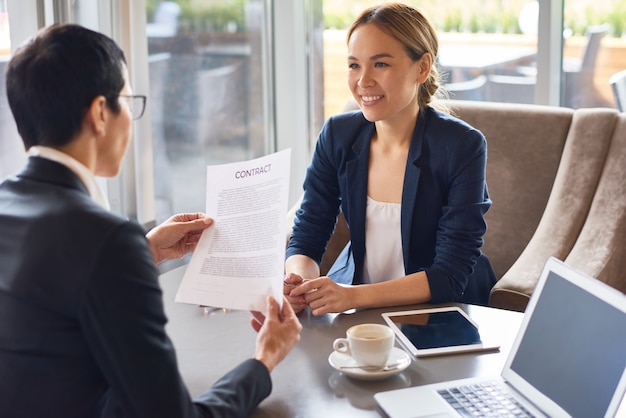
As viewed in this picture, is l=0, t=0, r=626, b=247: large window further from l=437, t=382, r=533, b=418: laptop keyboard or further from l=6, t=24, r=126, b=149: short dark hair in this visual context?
l=437, t=382, r=533, b=418: laptop keyboard

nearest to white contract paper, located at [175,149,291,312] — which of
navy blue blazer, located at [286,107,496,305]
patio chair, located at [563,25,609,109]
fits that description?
navy blue blazer, located at [286,107,496,305]

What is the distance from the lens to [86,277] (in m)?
1.02

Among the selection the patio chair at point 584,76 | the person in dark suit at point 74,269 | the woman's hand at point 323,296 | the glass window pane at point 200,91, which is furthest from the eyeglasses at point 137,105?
the patio chair at point 584,76

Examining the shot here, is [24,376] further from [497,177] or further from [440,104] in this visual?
[497,177]

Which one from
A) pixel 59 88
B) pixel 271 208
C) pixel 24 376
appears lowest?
pixel 24 376

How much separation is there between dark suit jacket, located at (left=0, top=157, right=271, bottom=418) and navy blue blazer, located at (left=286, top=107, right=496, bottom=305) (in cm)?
86

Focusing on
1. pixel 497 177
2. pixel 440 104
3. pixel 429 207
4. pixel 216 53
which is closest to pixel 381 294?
pixel 429 207

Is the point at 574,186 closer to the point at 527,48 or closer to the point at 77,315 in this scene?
the point at 527,48

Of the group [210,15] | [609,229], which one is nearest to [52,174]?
[609,229]

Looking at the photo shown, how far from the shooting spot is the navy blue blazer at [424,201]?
1.92 meters

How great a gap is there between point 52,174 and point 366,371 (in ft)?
1.98

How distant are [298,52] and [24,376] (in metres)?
2.78

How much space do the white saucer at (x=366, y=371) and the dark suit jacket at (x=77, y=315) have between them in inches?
13.4

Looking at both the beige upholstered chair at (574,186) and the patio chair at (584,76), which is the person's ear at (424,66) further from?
the patio chair at (584,76)
